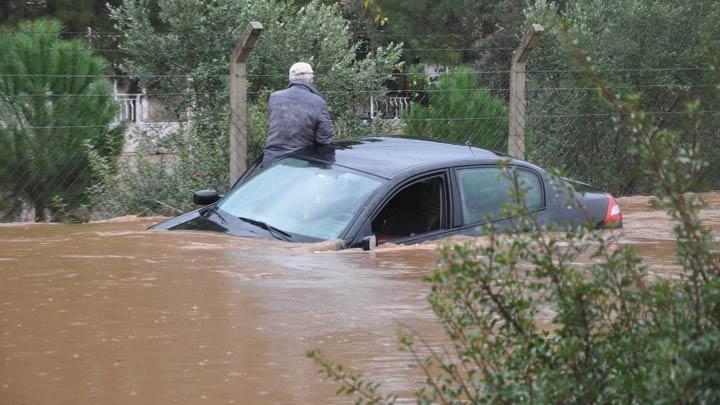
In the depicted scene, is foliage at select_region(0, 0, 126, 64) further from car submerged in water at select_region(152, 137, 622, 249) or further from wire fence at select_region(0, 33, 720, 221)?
car submerged in water at select_region(152, 137, 622, 249)

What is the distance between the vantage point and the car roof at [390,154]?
8734 millimetres

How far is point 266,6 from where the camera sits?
1348 cm

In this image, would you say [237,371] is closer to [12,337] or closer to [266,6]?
[12,337]

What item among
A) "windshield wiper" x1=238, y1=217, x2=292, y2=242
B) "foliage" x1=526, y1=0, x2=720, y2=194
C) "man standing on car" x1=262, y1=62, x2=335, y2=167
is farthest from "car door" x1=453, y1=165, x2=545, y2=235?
Result: "foliage" x1=526, y1=0, x2=720, y2=194

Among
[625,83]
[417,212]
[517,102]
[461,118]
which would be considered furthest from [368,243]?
[625,83]

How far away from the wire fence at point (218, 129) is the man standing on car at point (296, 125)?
127 centimetres

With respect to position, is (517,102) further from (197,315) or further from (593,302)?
(593,302)

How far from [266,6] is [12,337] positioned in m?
8.01

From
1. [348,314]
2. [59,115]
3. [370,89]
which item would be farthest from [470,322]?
[370,89]

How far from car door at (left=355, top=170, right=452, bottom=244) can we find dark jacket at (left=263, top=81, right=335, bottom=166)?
1.89 meters

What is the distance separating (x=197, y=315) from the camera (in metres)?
6.50

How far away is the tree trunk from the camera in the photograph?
38.3 feet

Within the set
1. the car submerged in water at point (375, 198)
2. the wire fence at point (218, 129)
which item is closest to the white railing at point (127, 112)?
the wire fence at point (218, 129)

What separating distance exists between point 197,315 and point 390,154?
287 centimetres
